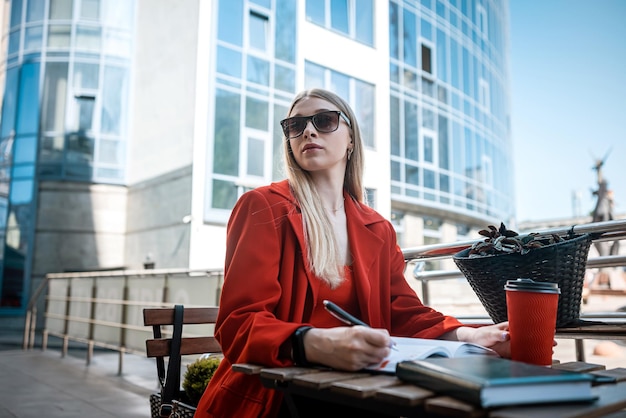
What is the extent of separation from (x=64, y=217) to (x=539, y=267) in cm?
1076

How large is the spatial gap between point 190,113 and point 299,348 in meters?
8.12

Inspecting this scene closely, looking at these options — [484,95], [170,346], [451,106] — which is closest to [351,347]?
[170,346]

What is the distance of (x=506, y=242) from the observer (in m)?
1.32

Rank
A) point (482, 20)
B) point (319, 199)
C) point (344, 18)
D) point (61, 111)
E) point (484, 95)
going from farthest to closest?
point (484, 95) < point (482, 20) < point (61, 111) < point (344, 18) < point (319, 199)

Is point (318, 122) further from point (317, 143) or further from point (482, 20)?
point (482, 20)

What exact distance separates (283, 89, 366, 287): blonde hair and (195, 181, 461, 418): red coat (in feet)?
0.08

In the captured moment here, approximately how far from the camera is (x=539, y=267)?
1.23 meters

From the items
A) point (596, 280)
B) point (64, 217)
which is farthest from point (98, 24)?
point (596, 280)

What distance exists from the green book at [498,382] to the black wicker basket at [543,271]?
488 millimetres

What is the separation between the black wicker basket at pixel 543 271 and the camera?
4.02 feet

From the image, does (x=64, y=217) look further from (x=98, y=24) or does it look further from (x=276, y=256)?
(x=276, y=256)

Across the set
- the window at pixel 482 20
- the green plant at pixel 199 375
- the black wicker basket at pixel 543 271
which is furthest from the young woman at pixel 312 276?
the window at pixel 482 20

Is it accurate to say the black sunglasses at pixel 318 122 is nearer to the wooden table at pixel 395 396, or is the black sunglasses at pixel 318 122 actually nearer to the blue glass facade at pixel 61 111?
the wooden table at pixel 395 396

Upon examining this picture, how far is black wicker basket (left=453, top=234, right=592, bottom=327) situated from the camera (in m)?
1.22
